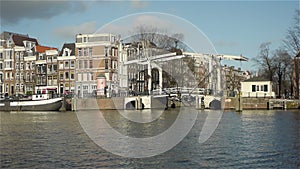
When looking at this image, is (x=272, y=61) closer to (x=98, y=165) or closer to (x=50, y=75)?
(x=50, y=75)

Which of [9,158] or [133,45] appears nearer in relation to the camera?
[9,158]

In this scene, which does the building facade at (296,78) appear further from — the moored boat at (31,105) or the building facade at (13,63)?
the building facade at (13,63)

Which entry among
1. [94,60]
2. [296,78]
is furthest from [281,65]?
[94,60]

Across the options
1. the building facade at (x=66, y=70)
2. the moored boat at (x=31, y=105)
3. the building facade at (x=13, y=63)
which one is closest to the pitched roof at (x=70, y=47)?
the building facade at (x=66, y=70)

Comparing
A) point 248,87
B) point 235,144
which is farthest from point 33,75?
point 235,144

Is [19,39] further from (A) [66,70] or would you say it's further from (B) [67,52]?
(A) [66,70]

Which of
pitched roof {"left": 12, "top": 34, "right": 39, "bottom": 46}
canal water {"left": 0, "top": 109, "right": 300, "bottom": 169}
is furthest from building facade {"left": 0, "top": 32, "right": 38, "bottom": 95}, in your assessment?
canal water {"left": 0, "top": 109, "right": 300, "bottom": 169}

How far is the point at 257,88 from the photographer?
61.9m

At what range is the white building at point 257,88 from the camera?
6106cm

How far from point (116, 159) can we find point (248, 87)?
48.7 m

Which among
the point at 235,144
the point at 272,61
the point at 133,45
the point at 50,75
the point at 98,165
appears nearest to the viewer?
the point at 98,165

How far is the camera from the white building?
61062mm

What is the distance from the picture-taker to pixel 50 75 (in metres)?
76.1

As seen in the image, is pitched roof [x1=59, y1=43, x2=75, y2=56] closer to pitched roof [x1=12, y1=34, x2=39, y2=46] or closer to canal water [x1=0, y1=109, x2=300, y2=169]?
pitched roof [x1=12, y1=34, x2=39, y2=46]
